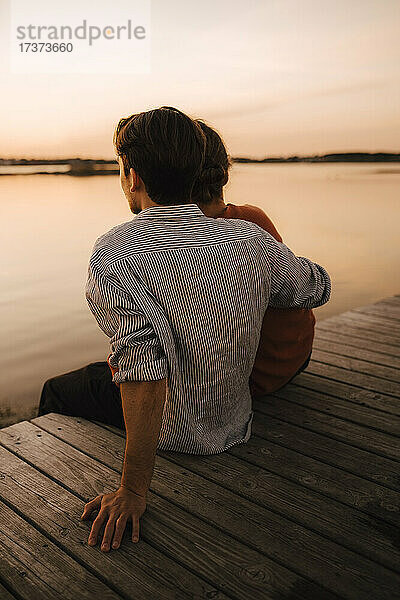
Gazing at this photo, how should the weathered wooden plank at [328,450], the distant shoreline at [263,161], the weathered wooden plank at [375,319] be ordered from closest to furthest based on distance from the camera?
the weathered wooden plank at [328,450] < the weathered wooden plank at [375,319] < the distant shoreline at [263,161]

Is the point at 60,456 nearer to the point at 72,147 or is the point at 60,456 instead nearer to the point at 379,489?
the point at 379,489

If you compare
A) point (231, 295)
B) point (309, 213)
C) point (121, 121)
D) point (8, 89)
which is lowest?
point (309, 213)

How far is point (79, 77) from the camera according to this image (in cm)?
1263

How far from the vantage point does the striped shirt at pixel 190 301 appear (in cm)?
164

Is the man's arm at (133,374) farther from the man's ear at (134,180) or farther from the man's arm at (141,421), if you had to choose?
the man's ear at (134,180)

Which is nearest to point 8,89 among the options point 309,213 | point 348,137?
point 309,213

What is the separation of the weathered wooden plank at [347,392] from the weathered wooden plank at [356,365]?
0.16 meters

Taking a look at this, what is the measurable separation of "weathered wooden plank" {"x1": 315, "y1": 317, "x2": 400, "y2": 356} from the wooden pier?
72cm

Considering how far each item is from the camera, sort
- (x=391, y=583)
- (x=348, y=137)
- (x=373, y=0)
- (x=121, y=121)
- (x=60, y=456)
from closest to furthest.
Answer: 1. (x=391, y=583)
2. (x=121, y=121)
3. (x=60, y=456)
4. (x=373, y=0)
5. (x=348, y=137)

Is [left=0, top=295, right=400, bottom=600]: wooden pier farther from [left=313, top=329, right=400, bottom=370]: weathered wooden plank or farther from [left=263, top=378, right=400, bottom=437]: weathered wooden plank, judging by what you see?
[left=313, top=329, right=400, bottom=370]: weathered wooden plank

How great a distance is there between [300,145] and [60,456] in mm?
14252

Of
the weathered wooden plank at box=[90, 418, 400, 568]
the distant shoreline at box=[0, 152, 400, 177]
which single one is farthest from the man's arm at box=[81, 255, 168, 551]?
the distant shoreline at box=[0, 152, 400, 177]

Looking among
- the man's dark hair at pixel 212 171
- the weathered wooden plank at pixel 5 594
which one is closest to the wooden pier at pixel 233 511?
the weathered wooden plank at pixel 5 594

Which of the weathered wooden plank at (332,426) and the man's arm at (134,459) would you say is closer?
the man's arm at (134,459)
